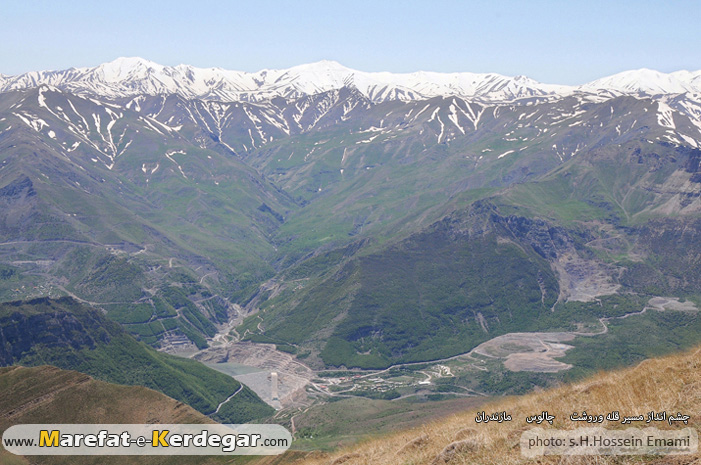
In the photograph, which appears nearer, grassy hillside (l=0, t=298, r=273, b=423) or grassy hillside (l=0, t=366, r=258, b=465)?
grassy hillside (l=0, t=366, r=258, b=465)

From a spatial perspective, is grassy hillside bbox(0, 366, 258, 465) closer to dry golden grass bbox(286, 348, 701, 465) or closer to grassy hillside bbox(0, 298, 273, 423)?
dry golden grass bbox(286, 348, 701, 465)

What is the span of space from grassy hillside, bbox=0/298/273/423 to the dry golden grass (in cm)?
16089

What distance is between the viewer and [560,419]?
93.8 feet

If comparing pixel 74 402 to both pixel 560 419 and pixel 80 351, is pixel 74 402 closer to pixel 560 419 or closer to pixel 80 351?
pixel 560 419

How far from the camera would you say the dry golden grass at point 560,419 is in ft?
A: 83.7

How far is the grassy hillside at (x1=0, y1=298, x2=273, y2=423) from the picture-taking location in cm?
17100

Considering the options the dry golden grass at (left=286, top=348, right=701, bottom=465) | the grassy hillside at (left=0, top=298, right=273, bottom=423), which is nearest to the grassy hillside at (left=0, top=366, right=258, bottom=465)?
the dry golden grass at (left=286, top=348, right=701, bottom=465)

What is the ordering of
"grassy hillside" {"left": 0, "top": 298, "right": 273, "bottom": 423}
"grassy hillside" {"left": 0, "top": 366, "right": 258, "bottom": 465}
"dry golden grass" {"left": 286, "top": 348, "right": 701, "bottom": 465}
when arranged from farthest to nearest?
"grassy hillside" {"left": 0, "top": 298, "right": 273, "bottom": 423} → "grassy hillside" {"left": 0, "top": 366, "right": 258, "bottom": 465} → "dry golden grass" {"left": 286, "top": 348, "right": 701, "bottom": 465}

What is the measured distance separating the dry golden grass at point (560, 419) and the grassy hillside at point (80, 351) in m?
161

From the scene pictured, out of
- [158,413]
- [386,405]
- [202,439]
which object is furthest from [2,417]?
[386,405]

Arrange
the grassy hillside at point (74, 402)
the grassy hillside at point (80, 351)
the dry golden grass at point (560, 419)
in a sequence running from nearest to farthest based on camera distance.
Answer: the dry golden grass at point (560, 419)
the grassy hillside at point (74, 402)
the grassy hillside at point (80, 351)

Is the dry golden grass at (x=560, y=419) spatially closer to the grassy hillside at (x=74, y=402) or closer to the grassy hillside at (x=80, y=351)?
the grassy hillside at (x=74, y=402)

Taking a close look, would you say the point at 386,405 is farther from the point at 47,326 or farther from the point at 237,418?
the point at 47,326

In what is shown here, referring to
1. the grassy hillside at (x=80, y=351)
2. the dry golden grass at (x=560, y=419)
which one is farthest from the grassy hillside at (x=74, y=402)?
the grassy hillside at (x=80, y=351)
